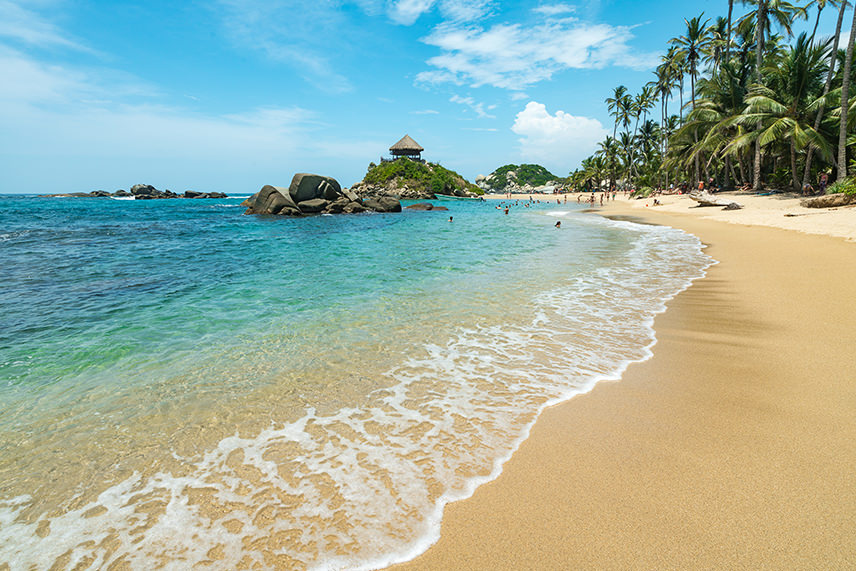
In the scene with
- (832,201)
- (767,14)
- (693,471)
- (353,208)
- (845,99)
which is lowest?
(693,471)

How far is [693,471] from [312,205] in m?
38.8

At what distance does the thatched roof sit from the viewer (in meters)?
103

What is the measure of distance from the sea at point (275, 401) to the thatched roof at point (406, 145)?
98.6 metres

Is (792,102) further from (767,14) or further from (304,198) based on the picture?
(304,198)

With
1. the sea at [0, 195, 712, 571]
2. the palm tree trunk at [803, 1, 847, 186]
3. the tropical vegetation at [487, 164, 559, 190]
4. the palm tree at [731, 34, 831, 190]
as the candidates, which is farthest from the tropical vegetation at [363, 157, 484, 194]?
the sea at [0, 195, 712, 571]

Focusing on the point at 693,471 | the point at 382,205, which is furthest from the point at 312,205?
the point at 693,471

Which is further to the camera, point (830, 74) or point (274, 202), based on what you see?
point (274, 202)

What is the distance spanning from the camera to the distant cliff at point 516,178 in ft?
574

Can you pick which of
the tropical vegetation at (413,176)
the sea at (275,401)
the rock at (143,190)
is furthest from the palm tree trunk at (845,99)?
the rock at (143,190)

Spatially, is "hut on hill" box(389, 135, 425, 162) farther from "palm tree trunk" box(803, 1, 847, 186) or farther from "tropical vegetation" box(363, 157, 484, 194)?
"palm tree trunk" box(803, 1, 847, 186)

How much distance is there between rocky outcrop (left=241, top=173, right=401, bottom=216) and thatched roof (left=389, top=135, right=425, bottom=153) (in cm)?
6594

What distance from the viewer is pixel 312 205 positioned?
3806 centimetres

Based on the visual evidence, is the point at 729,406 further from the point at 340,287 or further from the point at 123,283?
the point at 123,283

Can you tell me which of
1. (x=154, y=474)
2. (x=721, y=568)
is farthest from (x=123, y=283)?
(x=721, y=568)
